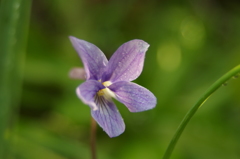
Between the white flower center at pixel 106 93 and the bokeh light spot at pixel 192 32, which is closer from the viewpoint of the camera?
the white flower center at pixel 106 93

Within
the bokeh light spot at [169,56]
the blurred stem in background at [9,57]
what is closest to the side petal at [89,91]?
the blurred stem in background at [9,57]

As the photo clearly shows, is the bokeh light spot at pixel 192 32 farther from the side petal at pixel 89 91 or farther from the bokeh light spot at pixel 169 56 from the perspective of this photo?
the side petal at pixel 89 91

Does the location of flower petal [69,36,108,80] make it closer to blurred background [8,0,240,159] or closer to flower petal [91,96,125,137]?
flower petal [91,96,125,137]

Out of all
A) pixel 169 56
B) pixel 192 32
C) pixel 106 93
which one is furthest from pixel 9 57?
pixel 192 32

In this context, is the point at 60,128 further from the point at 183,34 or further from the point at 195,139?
the point at 183,34

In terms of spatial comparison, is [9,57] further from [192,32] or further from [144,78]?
[192,32]

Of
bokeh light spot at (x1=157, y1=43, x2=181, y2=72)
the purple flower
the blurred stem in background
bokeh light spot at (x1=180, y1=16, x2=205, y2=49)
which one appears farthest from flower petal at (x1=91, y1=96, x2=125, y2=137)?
bokeh light spot at (x1=180, y1=16, x2=205, y2=49)

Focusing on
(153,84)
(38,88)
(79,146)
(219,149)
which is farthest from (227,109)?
(38,88)
